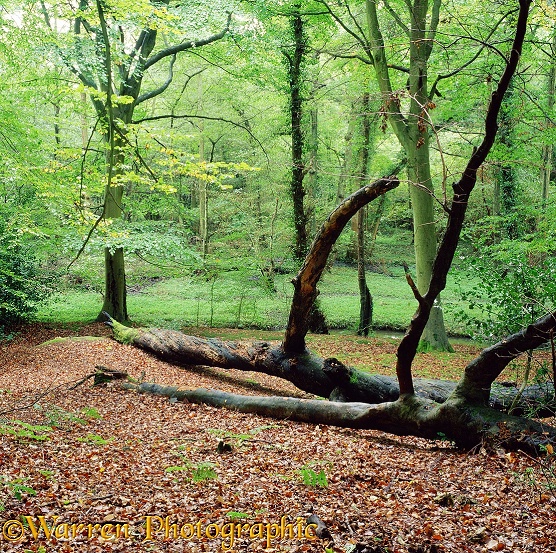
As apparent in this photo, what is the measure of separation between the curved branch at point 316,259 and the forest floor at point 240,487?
1.74m

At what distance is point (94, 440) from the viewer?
17.4 ft

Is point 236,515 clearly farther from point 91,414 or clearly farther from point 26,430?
point 91,414

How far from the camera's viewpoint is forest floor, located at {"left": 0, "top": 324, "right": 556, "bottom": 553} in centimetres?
315

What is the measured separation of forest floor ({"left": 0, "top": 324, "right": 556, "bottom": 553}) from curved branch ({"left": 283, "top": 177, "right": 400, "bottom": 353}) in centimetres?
174

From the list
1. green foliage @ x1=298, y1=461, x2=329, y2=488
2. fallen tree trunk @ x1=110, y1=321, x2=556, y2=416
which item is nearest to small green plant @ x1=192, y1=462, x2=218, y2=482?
green foliage @ x1=298, y1=461, x2=329, y2=488

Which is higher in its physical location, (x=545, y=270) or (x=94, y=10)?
(x=94, y=10)

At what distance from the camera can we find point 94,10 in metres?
9.37

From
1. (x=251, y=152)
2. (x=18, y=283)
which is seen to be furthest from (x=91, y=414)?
(x=251, y=152)

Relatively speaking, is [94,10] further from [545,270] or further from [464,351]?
[464,351]

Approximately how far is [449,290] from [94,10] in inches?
919

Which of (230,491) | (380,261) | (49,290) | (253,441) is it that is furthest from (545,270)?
(380,261)

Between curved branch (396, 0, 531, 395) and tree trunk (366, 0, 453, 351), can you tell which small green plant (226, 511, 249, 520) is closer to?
curved branch (396, 0, 531, 395)

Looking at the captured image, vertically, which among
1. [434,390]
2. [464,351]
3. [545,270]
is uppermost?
[545,270]

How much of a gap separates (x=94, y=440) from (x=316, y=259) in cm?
371
